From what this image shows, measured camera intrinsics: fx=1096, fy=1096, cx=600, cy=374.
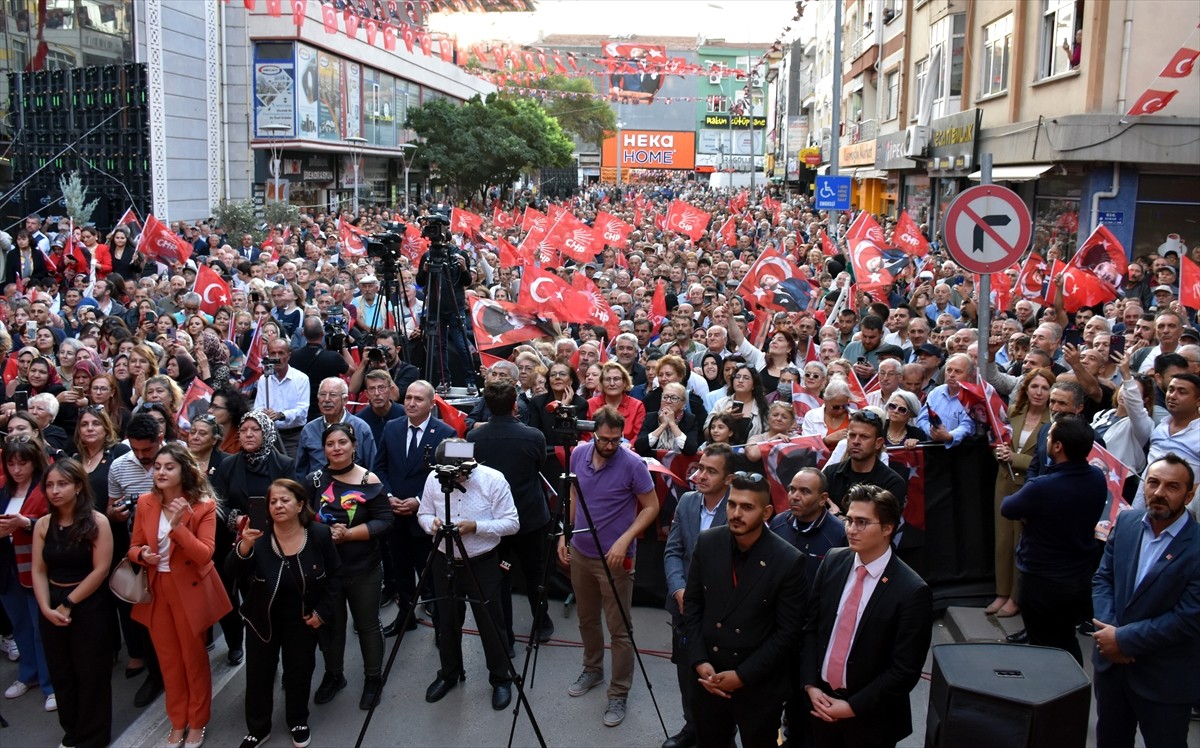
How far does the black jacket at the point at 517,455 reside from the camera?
22.3 ft

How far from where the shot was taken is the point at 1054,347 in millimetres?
8852

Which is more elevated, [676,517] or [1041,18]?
[1041,18]

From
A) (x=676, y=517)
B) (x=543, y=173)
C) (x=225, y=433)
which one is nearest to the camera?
(x=676, y=517)

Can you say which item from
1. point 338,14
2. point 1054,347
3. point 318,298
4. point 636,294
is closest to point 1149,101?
point 636,294

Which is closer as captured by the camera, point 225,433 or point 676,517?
point 676,517

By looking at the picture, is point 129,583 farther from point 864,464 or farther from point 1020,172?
point 1020,172

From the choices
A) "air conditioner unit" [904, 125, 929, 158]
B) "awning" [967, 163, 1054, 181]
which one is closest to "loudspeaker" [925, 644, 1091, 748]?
"awning" [967, 163, 1054, 181]

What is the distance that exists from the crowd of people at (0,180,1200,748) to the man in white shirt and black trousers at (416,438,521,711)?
17mm

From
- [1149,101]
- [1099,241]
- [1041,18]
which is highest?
[1041,18]

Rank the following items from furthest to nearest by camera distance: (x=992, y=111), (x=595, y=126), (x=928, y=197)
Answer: (x=595, y=126) → (x=928, y=197) → (x=992, y=111)

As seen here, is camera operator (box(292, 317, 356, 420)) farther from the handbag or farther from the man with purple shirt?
the man with purple shirt

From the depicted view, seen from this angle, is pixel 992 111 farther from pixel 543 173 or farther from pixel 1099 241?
pixel 543 173

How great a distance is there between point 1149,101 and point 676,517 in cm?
1520

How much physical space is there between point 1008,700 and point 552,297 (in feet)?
28.5
